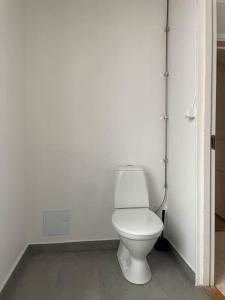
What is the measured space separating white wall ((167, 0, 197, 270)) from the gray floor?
7.4 inches

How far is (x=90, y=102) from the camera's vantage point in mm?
2234

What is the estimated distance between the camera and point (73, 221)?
225cm

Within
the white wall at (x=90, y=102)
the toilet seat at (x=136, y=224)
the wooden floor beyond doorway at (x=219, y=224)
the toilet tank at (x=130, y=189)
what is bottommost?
the wooden floor beyond doorway at (x=219, y=224)

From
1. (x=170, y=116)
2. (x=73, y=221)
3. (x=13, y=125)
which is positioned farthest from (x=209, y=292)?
(x=13, y=125)

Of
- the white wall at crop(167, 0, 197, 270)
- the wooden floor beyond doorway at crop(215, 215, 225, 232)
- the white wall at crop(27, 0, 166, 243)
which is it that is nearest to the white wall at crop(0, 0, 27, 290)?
the white wall at crop(27, 0, 166, 243)

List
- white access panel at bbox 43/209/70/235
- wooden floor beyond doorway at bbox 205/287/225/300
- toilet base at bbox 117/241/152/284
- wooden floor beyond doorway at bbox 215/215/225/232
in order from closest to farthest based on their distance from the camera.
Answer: wooden floor beyond doorway at bbox 205/287/225/300 → toilet base at bbox 117/241/152/284 → white access panel at bbox 43/209/70/235 → wooden floor beyond doorway at bbox 215/215/225/232

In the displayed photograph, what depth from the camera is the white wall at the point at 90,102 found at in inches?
85.7

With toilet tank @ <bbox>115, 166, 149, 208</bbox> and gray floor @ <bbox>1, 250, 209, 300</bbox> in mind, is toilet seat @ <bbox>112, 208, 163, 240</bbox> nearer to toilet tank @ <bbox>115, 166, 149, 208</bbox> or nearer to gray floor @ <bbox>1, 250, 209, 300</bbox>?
toilet tank @ <bbox>115, 166, 149, 208</bbox>

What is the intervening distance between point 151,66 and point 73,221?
157 centimetres

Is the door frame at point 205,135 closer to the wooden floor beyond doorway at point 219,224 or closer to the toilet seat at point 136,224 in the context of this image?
the toilet seat at point 136,224

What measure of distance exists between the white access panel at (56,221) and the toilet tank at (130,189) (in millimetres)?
496

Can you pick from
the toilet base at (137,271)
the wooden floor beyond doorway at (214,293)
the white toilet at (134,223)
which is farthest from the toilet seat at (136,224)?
the wooden floor beyond doorway at (214,293)

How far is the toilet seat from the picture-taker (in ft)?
5.31

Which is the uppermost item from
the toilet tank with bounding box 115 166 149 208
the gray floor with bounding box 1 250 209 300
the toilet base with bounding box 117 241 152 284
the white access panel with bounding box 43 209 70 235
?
the toilet tank with bounding box 115 166 149 208
